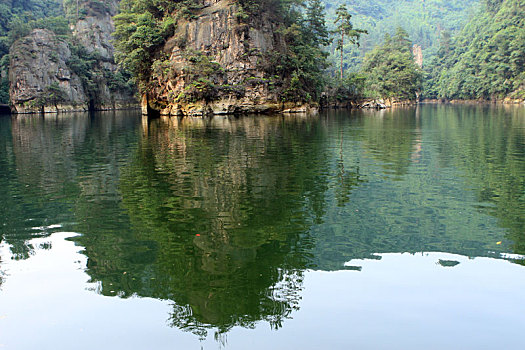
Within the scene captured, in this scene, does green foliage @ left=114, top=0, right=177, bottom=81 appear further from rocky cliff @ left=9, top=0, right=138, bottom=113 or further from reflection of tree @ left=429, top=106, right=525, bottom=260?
reflection of tree @ left=429, top=106, right=525, bottom=260

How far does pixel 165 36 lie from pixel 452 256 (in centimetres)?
4548

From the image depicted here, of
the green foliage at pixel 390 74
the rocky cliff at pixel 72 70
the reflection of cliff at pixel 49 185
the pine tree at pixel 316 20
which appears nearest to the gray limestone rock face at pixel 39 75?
the rocky cliff at pixel 72 70

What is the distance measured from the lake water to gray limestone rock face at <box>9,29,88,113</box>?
56.2m

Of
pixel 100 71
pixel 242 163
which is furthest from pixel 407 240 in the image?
pixel 100 71

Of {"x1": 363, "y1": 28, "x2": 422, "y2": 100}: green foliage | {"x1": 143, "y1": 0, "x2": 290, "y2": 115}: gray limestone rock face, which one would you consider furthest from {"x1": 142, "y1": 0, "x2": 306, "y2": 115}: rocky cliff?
{"x1": 363, "y1": 28, "x2": 422, "y2": 100}: green foliage

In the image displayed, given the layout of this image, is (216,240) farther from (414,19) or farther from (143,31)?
(414,19)

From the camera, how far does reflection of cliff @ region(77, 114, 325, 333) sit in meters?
4.87

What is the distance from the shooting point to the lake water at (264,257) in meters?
4.30

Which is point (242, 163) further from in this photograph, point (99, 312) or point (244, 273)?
point (99, 312)

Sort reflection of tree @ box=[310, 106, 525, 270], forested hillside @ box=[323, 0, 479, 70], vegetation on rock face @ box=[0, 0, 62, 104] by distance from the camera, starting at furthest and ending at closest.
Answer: forested hillside @ box=[323, 0, 479, 70] < vegetation on rock face @ box=[0, 0, 62, 104] < reflection of tree @ box=[310, 106, 525, 270]

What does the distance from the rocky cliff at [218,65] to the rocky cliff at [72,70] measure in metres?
18.4

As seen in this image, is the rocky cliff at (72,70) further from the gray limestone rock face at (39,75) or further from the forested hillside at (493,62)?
the forested hillside at (493,62)

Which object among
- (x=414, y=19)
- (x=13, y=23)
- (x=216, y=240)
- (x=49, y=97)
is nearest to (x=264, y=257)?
(x=216, y=240)

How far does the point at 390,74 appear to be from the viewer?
6800 centimetres
